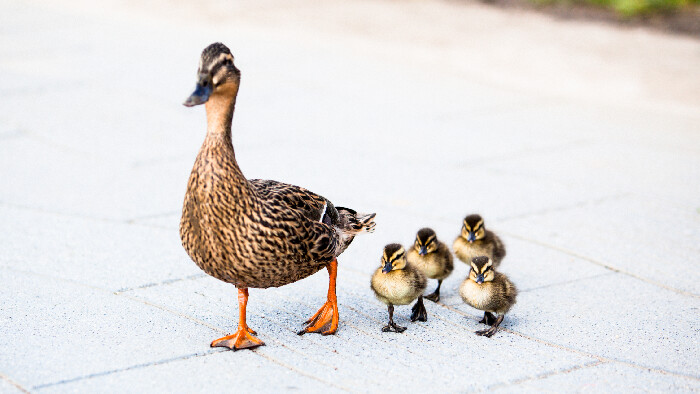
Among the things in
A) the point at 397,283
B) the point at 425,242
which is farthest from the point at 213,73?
the point at 425,242

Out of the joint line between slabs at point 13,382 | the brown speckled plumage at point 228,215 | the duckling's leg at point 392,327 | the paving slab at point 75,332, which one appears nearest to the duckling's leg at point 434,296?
the duckling's leg at point 392,327

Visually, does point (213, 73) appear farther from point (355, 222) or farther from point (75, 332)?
point (75, 332)

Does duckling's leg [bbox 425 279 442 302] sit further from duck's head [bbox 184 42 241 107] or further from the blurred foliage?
the blurred foliage

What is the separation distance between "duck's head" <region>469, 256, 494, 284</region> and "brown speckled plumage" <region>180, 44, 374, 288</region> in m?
1.20

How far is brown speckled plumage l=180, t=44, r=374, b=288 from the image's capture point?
4688 mm

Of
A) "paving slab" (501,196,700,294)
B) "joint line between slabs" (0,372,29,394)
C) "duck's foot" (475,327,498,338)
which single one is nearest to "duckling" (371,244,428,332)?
"duck's foot" (475,327,498,338)

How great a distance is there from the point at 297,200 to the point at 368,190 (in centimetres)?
323

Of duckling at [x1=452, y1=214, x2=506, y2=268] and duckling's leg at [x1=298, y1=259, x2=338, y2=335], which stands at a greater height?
duckling at [x1=452, y1=214, x2=506, y2=268]

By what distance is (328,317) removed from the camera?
5395mm

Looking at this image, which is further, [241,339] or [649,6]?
[649,6]

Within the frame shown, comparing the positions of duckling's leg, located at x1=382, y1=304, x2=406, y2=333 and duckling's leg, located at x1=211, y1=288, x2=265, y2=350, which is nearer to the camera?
duckling's leg, located at x1=211, y1=288, x2=265, y2=350

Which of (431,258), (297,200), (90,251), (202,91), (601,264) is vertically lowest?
(90,251)

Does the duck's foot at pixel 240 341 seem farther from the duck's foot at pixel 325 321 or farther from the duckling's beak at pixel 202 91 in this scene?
the duckling's beak at pixel 202 91

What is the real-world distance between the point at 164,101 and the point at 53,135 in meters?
1.94
